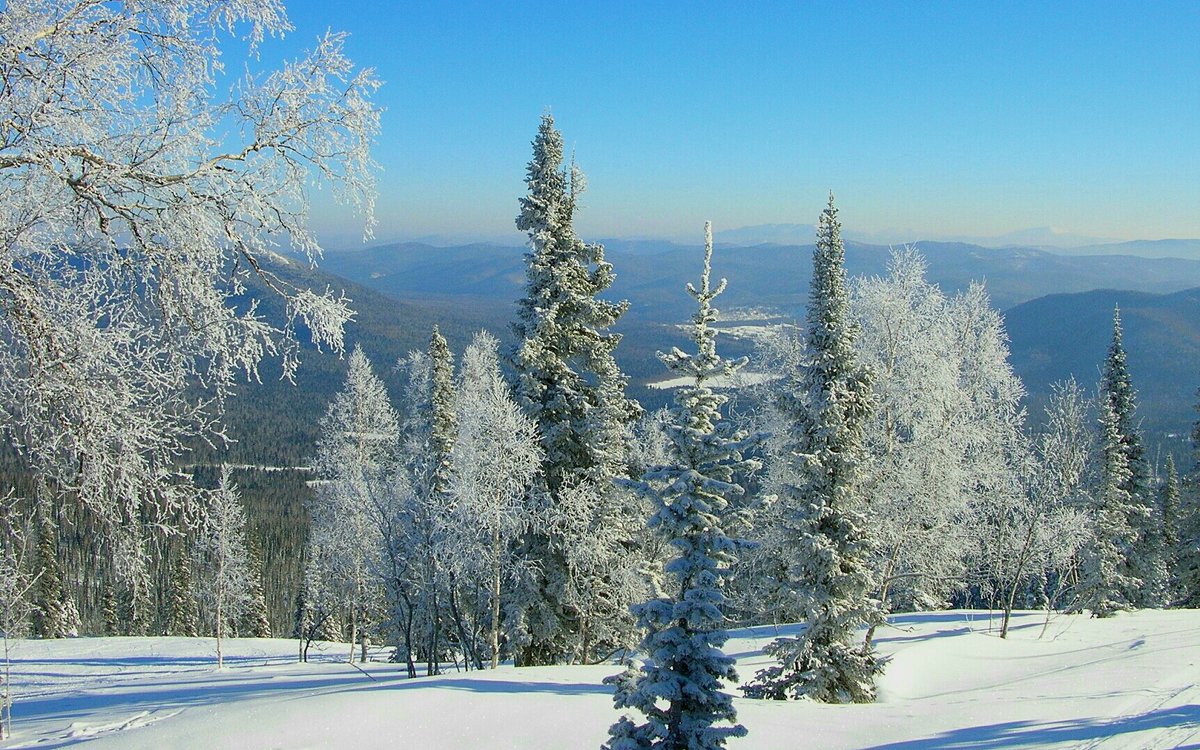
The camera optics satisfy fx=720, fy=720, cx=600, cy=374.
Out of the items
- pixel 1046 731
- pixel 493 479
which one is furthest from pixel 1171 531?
pixel 493 479

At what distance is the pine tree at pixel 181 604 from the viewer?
173ft

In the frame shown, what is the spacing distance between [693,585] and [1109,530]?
29956 mm

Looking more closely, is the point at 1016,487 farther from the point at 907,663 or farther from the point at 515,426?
the point at 515,426

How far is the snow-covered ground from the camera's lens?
993cm

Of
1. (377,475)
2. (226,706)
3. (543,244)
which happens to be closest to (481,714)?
(226,706)

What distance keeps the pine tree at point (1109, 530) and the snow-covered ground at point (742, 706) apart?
737cm

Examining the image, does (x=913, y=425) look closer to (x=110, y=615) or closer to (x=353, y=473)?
(x=353, y=473)

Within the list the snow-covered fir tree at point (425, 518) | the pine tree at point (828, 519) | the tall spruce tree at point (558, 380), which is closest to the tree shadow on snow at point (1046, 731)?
the pine tree at point (828, 519)

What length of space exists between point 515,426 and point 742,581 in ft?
45.1

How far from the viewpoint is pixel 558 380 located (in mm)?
18219

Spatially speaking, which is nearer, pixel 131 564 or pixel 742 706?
pixel 131 564

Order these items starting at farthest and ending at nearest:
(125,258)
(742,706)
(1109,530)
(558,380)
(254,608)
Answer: (254,608) < (1109,530) < (558,380) < (742,706) < (125,258)

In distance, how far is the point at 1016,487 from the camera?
A: 875 inches

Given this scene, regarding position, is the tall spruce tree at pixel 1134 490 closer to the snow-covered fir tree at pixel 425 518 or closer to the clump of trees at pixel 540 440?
the clump of trees at pixel 540 440
